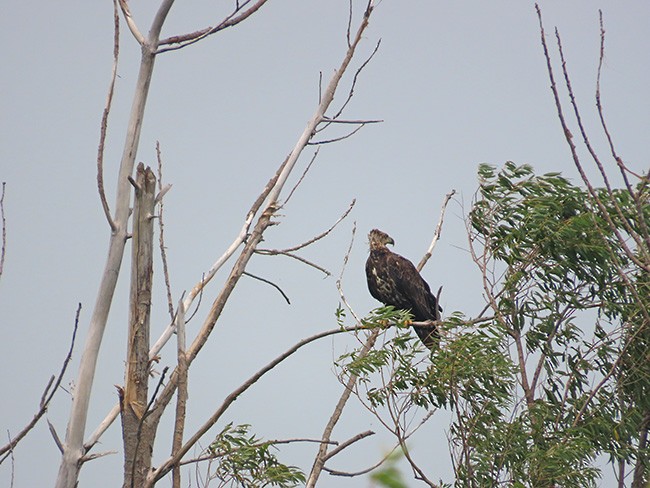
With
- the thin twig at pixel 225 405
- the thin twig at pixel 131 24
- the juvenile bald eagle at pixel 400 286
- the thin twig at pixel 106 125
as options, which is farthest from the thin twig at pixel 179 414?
the juvenile bald eagle at pixel 400 286

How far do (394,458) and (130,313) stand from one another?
448 cm

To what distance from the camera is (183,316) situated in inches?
247

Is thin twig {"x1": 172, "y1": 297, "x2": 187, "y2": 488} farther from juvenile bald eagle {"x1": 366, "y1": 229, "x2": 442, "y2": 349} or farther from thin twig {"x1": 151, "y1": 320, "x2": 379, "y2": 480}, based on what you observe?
juvenile bald eagle {"x1": 366, "y1": 229, "x2": 442, "y2": 349}

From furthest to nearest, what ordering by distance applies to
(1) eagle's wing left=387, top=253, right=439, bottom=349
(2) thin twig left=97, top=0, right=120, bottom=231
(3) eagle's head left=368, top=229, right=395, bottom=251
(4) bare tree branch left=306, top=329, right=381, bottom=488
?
(3) eagle's head left=368, top=229, right=395, bottom=251
(1) eagle's wing left=387, top=253, right=439, bottom=349
(4) bare tree branch left=306, top=329, right=381, bottom=488
(2) thin twig left=97, top=0, right=120, bottom=231

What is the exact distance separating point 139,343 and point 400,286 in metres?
5.15

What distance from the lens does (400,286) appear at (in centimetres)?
1041

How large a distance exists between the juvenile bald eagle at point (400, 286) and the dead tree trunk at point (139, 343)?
4.61m

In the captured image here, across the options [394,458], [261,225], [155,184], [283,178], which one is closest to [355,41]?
[283,178]

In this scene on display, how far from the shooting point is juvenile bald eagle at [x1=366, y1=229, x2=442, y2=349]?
10.3 m

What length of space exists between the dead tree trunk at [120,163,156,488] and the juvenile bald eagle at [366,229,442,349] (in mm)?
4610

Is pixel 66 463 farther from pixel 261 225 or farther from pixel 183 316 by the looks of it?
pixel 261 225

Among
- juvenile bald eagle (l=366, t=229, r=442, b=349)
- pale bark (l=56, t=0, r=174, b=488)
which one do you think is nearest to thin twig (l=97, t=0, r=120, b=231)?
pale bark (l=56, t=0, r=174, b=488)

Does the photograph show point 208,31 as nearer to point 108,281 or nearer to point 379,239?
point 108,281

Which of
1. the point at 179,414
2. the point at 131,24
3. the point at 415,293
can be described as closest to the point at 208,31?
the point at 131,24
